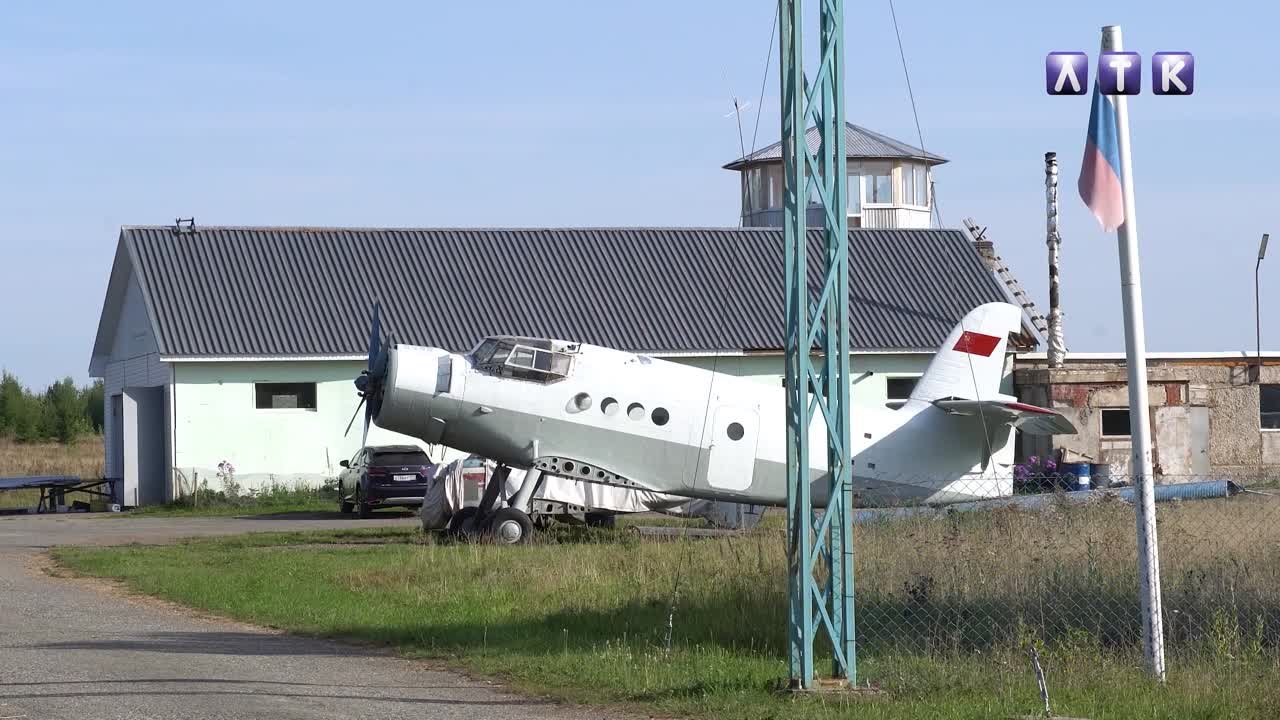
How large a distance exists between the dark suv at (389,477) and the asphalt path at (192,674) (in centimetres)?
1493

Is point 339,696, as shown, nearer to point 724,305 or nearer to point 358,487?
point 358,487

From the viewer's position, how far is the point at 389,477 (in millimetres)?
33281

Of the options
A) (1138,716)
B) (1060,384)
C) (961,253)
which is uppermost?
(961,253)

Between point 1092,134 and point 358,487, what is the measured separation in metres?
23.8

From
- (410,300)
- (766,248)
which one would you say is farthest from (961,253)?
(410,300)

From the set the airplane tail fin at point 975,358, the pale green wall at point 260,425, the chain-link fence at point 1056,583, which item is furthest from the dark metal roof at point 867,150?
the chain-link fence at point 1056,583

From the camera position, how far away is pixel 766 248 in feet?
145

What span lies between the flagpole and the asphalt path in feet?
12.3

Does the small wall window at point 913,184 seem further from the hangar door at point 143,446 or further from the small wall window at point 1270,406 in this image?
the hangar door at point 143,446

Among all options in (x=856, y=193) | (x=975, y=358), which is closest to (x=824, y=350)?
(x=975, y=358)

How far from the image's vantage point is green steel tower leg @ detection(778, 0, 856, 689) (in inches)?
441

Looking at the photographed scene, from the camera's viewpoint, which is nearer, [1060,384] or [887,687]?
[887,687]

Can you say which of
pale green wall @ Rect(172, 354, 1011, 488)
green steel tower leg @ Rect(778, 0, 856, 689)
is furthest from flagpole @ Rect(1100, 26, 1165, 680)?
pale green wall @ Rect(172, 354, 1011, 488)

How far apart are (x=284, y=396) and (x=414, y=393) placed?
14.5 m
